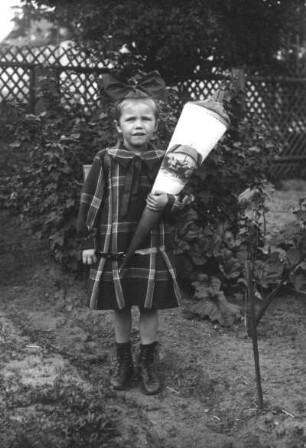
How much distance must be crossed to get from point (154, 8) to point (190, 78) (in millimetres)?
1524

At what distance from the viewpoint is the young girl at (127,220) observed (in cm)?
313

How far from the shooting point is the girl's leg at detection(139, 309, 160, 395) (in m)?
3.34

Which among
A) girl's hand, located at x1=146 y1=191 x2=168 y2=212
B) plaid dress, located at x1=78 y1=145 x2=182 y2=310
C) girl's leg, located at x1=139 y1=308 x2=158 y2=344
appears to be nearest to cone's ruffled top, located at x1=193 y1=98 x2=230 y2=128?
plaid dress, located at x1=78 y1=145 x2=182 y2=310

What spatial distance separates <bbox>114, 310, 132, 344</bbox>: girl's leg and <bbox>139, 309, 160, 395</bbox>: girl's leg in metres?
0.08

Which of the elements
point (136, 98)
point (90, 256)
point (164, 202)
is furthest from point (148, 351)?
point (136, 98)

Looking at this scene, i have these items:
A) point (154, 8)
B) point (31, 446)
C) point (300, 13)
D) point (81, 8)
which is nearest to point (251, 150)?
point (31, 446)

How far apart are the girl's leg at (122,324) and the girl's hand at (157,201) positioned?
0.65 meters

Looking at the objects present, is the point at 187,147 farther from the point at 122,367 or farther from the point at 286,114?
the point at 286,114

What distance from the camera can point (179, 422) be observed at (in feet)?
10.2

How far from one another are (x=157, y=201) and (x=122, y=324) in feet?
2.50

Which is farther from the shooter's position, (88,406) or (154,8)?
(154,8)

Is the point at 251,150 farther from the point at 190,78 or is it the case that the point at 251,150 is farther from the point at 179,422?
the point at 190,78

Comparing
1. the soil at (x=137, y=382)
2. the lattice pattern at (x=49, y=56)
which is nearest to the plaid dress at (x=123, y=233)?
the soil at (x=137, y=382)

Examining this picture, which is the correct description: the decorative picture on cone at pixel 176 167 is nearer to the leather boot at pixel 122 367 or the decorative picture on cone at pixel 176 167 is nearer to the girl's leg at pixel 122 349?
the girl's leg at pixel 122 349
